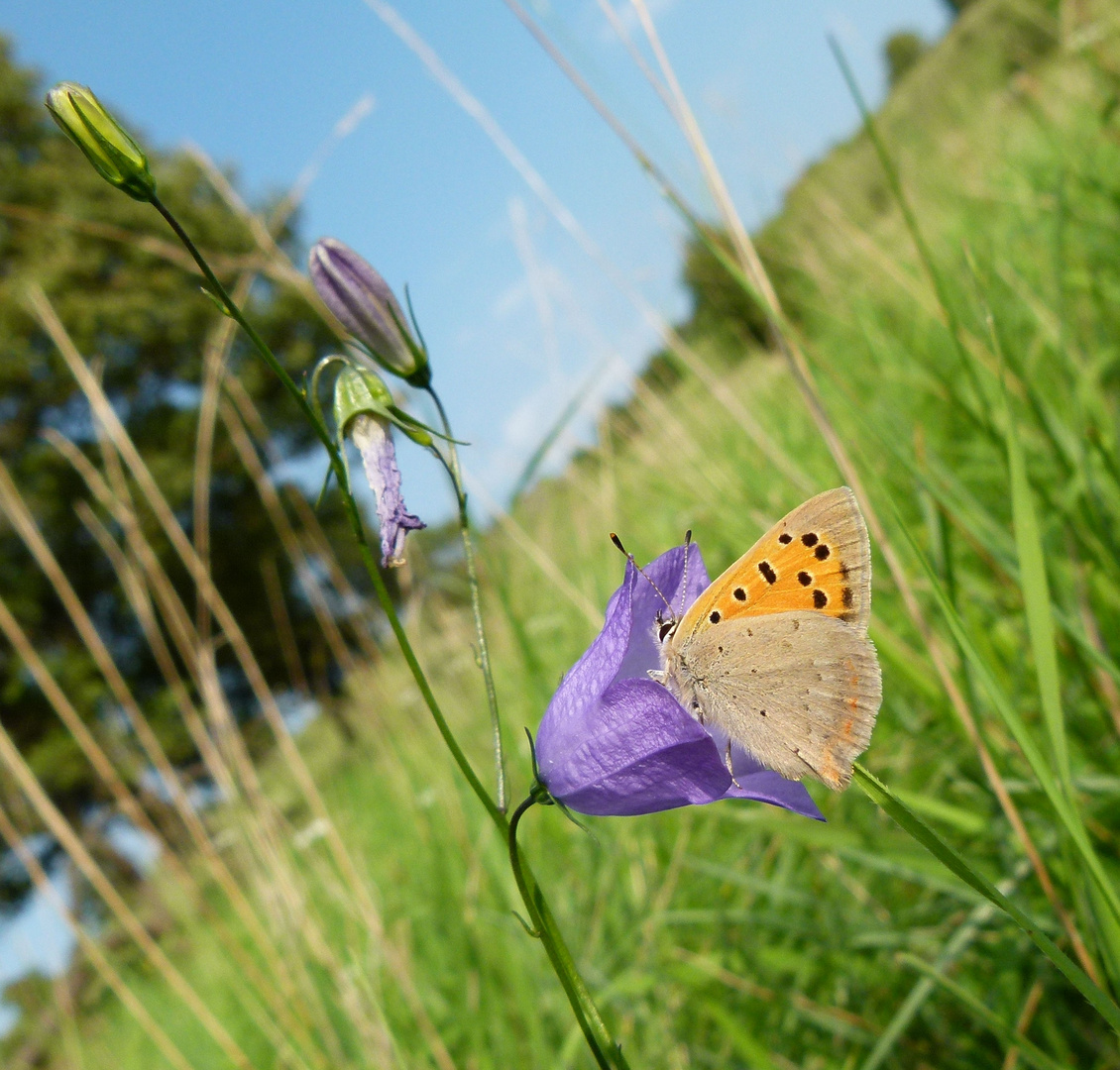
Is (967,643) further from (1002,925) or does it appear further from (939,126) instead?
(939,126)

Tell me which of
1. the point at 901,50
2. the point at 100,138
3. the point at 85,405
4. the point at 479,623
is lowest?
the point at 901,50

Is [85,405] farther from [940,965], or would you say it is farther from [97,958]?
[940,965]

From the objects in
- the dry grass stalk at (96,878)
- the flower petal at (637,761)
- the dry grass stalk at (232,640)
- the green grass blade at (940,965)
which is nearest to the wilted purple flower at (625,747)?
the flower petal at (637,761)

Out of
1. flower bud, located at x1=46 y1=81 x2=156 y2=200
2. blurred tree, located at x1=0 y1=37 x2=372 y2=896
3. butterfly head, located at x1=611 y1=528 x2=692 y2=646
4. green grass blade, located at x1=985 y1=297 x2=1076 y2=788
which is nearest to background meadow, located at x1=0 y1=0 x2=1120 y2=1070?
green grass blade, located at x1=985 y1=297 x2=1076 y2=788

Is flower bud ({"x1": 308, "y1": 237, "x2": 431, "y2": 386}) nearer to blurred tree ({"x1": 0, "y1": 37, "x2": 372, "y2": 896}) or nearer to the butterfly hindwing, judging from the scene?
the butterfly hindwing

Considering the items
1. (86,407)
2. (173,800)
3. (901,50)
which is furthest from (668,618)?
(901,50)

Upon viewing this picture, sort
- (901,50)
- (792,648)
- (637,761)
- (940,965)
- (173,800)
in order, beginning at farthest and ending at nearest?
(901,50) < (173,800) < (940,965) < (792,648) < (637,761)

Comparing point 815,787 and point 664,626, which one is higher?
point 664,626
